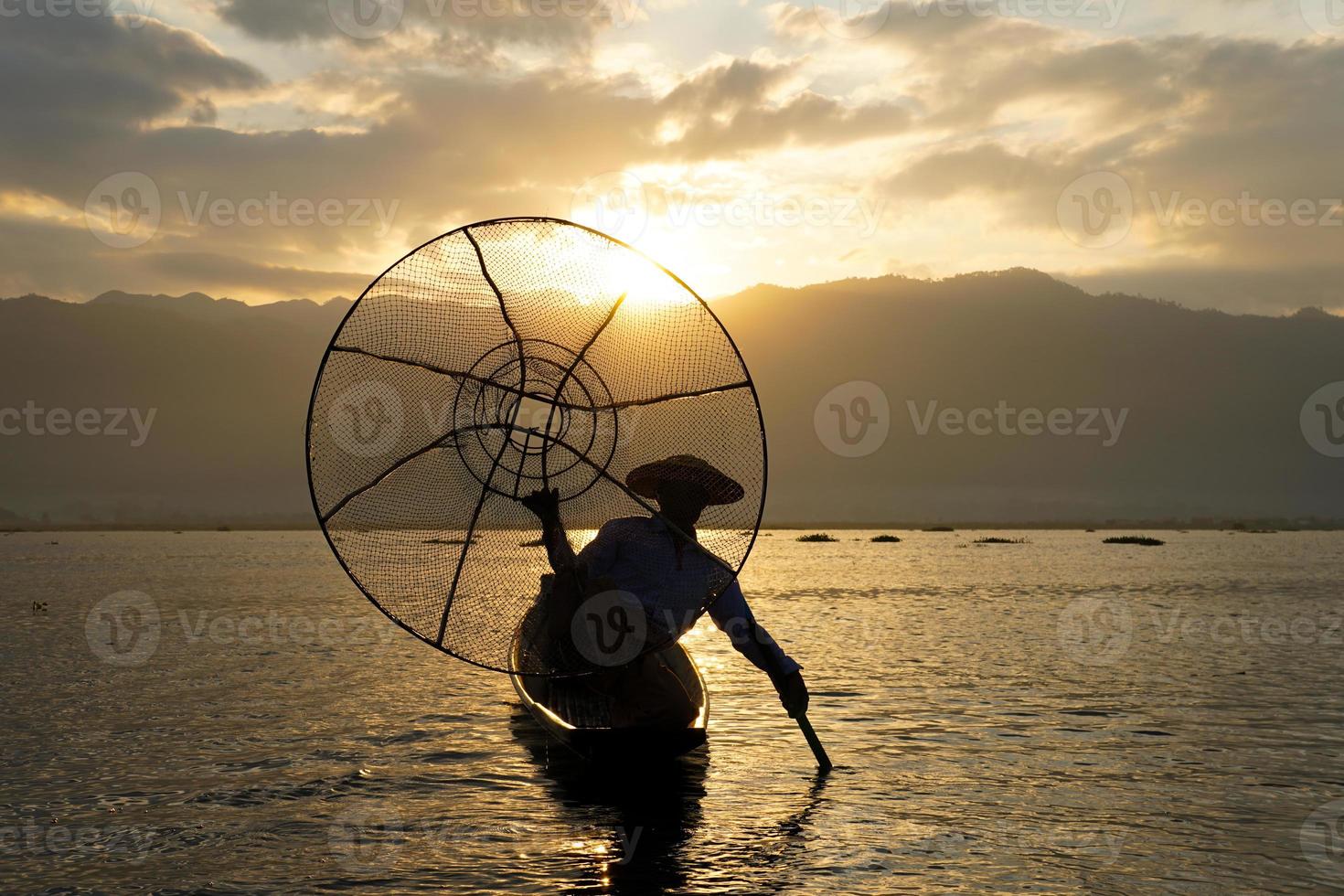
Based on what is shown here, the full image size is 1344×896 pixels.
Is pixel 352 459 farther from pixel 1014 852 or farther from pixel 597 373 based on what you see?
pixel 1014 852

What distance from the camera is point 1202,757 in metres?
11.8

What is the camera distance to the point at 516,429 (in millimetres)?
10156

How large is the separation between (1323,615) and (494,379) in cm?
2565

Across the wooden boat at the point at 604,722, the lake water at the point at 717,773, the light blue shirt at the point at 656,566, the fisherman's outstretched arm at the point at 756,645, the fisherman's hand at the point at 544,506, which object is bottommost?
the lake water at the point at 717,773

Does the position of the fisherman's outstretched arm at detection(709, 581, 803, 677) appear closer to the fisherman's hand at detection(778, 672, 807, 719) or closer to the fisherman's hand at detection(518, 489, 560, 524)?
the fisherman's hand at detection(778, 672, 807, 719)

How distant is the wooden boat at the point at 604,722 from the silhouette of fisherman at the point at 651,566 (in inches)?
4.4

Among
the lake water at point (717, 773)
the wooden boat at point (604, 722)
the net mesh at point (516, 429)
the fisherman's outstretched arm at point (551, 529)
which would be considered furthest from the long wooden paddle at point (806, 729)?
the fisherman's outstretched arm at point (551, 529)

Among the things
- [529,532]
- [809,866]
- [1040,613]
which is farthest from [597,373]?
[1040,613]

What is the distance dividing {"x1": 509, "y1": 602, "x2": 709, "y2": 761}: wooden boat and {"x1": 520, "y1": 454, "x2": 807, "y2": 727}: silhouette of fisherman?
0.11m

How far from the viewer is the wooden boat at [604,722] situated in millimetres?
10414

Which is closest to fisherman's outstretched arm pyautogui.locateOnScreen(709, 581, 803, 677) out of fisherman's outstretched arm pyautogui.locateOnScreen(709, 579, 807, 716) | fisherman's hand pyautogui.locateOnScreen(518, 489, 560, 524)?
fisherman's outstretched arm pyautogui.locateOnScreen(709, 579, 807, 716)

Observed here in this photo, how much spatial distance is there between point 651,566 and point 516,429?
181 centimetres

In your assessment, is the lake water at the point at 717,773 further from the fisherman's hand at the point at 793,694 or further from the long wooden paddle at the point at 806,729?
the fisherman's hand at the point at 793,694

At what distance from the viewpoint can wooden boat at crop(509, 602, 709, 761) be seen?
410 inches
